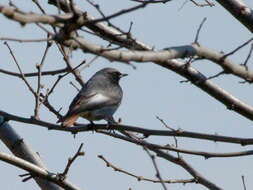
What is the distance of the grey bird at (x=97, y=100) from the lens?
27.9 feet

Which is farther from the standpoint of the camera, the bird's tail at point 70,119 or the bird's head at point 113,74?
the bird's head at point 113,74

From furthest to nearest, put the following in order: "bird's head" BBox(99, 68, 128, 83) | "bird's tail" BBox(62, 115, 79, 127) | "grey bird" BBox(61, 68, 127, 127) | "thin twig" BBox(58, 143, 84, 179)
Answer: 1. "bird's head" BBox(99, 68, 128, 83)
2. "grey bird" BBox(61, 68, 127, 127)
3. "bird's tail" BBox(62, 115, 79, 127)
4. "thin twig" BBox(58, 143, 84, 179)

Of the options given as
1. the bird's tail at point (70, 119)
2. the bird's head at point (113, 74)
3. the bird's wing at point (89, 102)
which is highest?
the bird's head at point (113, 74)

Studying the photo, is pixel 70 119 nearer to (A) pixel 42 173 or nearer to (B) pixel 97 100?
(B) pixel 97 100

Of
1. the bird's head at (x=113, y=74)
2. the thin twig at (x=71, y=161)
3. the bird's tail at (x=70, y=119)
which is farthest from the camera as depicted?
the bird's head at (x=113, y=74)

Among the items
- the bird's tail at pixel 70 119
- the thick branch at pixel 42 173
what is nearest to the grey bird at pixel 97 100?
the bird's tail at pixel 70 119

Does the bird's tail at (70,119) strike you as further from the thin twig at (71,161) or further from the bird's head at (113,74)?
the bird's head at (113,74)

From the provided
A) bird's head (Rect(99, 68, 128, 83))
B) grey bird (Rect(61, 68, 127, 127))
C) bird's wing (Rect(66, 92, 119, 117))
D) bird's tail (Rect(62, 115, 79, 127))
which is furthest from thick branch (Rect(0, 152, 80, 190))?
bird's head (Rect(99, 68, 128, 83))

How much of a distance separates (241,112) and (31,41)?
2.56 metres

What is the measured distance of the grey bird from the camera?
27.9 feet

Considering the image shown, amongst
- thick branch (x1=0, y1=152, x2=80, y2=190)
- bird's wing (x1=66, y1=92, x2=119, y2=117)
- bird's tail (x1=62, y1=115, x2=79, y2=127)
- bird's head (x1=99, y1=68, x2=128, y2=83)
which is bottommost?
thick branch (x1=0, y1=152, x2=80, y2=190)

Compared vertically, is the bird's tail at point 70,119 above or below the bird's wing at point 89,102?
below

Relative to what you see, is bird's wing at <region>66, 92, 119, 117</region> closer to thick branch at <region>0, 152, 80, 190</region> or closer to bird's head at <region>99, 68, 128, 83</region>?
bird's head at <region>99, 68, 128, 83</region>

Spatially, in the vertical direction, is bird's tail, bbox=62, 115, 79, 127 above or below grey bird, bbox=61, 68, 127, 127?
below
